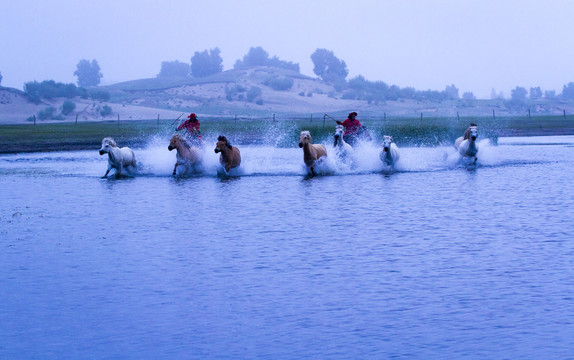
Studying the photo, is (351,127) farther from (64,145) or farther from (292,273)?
(64,145)

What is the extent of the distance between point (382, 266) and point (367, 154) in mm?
16576

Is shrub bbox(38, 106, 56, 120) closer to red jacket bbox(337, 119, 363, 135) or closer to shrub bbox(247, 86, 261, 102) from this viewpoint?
shrub bbox(247, 86, 261, 102)

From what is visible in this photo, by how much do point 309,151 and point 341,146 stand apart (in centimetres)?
175

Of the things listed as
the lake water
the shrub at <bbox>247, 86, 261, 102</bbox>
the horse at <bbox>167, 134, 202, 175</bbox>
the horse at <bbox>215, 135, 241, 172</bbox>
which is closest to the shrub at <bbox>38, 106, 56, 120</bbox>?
the shrub at <bbox>247, 86, 261, 102</bbox>

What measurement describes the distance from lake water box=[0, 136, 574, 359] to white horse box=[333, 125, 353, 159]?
206 inches

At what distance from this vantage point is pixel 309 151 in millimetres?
26438

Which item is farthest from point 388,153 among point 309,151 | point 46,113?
point 46,113

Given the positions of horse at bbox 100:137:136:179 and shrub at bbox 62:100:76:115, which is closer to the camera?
horse at bbox 100:137:136:179

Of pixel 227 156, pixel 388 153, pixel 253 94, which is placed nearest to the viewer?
pixel 227 156

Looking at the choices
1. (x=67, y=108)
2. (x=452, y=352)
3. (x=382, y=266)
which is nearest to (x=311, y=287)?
(x=382, y=266)

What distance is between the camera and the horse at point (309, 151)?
26.0 metres

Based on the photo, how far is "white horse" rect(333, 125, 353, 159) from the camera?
90.4ft

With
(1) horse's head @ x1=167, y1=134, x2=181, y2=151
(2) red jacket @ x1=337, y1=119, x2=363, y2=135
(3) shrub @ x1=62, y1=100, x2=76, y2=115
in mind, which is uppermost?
(3) shrub @ x1=62, y1=100, x2=76, y2=115

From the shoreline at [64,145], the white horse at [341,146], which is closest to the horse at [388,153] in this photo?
the white horse at [341,146]
